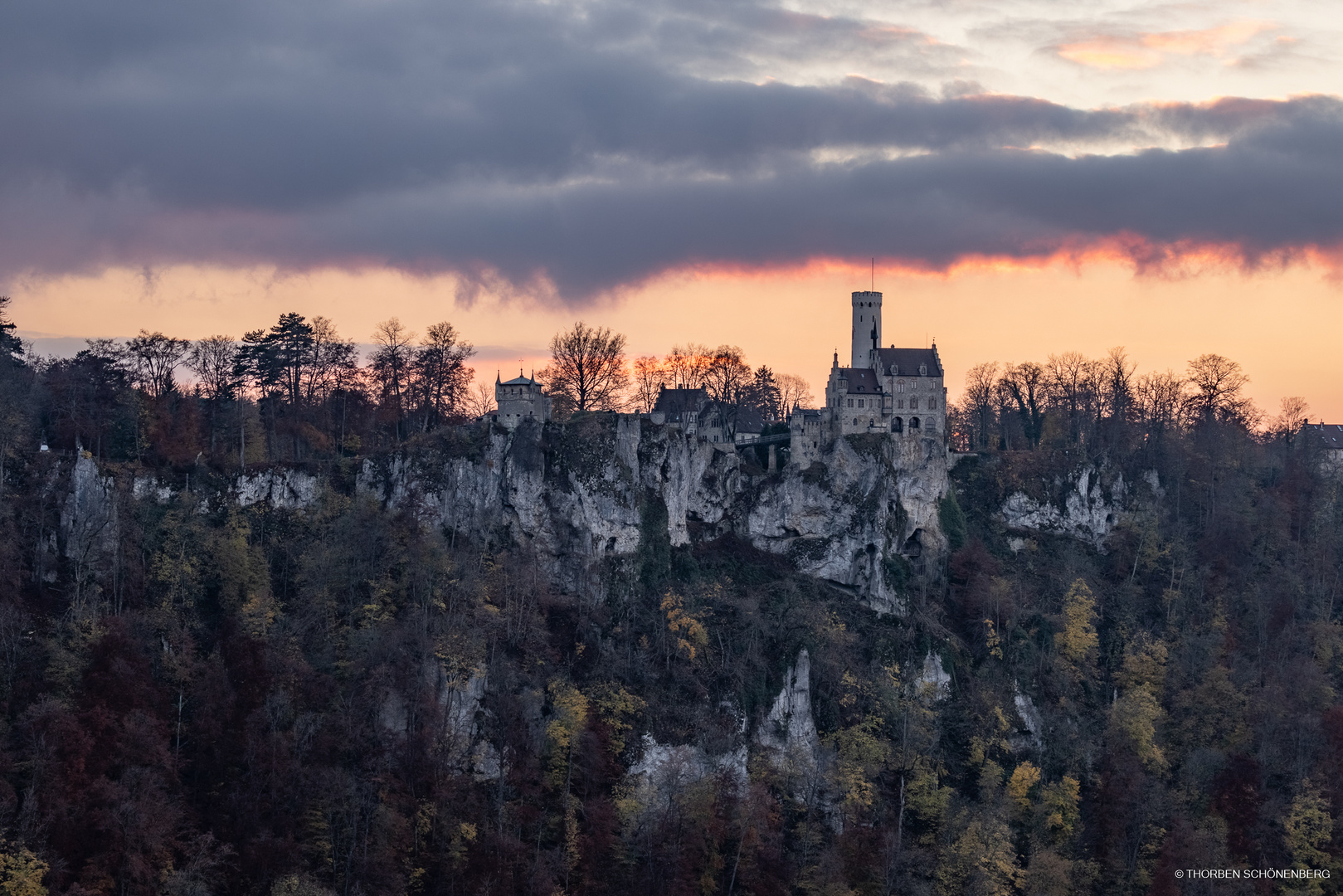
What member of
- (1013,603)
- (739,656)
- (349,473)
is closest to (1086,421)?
(1013,603)

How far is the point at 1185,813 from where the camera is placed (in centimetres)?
6400

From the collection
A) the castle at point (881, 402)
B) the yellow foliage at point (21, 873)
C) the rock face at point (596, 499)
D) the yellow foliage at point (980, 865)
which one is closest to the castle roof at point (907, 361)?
the castle at point (881, 402)

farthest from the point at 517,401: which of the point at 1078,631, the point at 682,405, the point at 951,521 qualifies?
the point at 1078,631

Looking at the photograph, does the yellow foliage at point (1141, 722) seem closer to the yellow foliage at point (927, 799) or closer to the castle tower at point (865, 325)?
the yellow foliage at point (927, 799)

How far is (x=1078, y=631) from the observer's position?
73.4 meters

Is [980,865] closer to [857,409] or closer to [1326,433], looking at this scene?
[857,409]

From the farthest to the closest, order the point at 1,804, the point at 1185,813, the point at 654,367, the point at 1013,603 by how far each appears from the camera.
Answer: the point at 654,367 → the point at 1013,603 → the point at 1185,813 → the point at 1,804

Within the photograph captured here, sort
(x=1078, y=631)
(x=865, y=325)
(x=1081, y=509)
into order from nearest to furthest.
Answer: (x=1078, y=631)
(x=1081, y=509)
(x=865, y=325)

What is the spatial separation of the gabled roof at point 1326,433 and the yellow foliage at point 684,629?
45.9m

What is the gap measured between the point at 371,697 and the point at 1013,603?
110ft

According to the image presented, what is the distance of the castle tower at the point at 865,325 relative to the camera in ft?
272

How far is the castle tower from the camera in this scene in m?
83.0

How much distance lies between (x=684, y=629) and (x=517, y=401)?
13.9m

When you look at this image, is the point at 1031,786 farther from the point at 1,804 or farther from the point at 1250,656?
the point at 1,804
